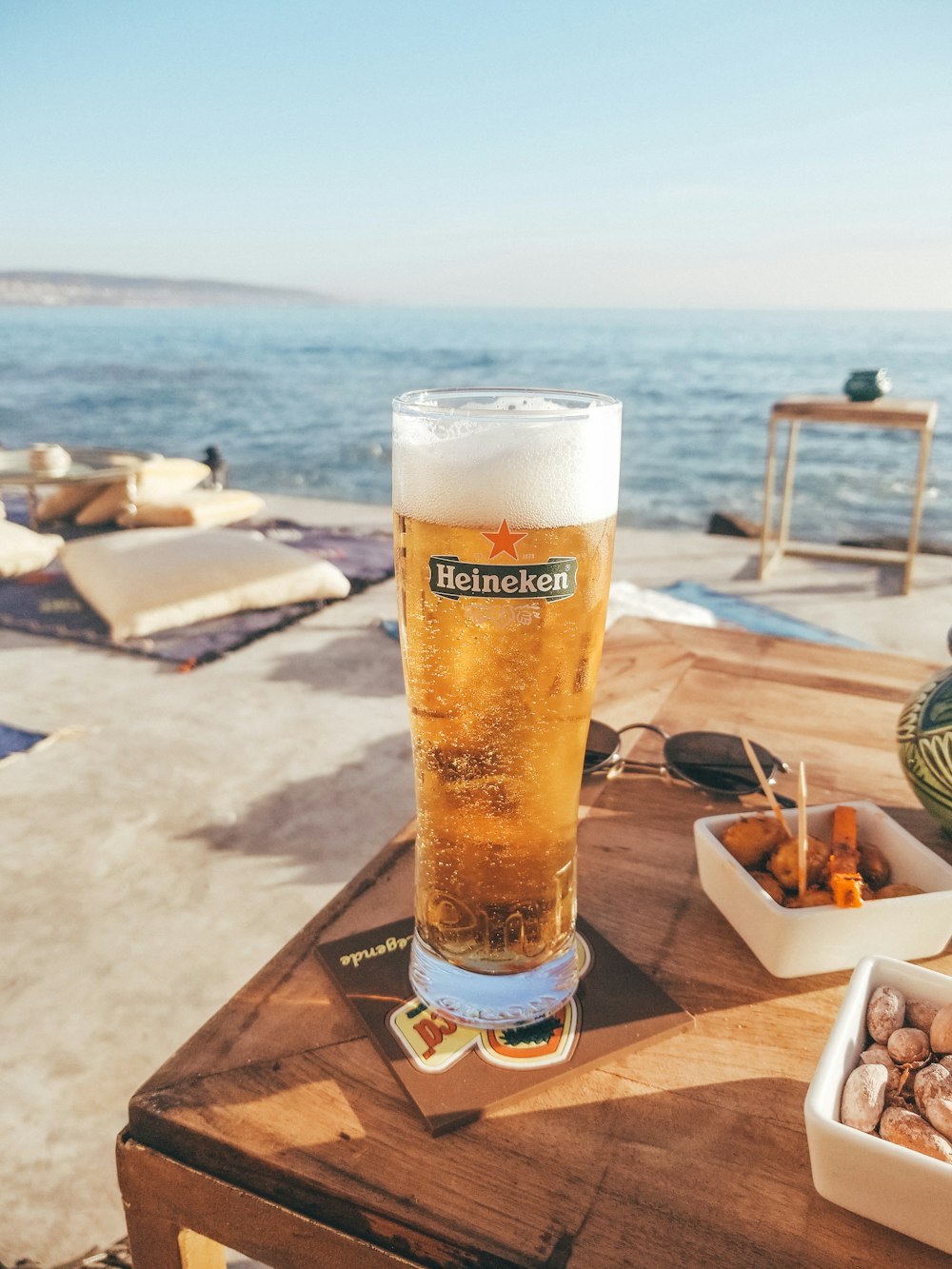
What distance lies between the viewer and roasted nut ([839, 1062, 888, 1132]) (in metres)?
0.57

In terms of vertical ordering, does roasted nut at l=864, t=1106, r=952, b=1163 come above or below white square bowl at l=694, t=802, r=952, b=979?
above

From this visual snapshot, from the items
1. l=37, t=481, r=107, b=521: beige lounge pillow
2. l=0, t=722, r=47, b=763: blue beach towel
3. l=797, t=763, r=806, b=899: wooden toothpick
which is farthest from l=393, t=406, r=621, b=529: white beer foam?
l=37, t=481, r=107, b=521: beige lounge pillow

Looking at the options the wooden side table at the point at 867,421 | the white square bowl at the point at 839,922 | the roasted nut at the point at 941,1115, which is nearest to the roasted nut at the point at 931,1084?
the roasted nut at the point at 941,1115

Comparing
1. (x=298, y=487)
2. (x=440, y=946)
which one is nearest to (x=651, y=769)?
(x=440, y=946)

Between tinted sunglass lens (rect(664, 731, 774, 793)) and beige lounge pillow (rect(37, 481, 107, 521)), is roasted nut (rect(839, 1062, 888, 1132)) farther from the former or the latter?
beige lounge pillow (rect(37, 481, 107, 521))

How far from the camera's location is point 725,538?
6672mm

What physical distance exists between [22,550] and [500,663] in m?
5.38

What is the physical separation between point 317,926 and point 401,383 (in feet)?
102

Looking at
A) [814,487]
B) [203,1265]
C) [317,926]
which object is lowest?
[814,487]

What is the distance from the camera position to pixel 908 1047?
2.02ft

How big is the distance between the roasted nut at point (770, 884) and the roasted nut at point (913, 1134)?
0.83 ft

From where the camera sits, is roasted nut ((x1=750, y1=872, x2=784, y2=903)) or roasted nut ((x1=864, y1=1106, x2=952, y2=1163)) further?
roasted nut ((x1=750, y1=872, x2=784, y2=903))

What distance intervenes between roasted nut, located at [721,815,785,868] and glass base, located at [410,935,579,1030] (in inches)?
→ 9.0

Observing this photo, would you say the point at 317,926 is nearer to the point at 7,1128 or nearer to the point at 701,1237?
the point at 701,1237
